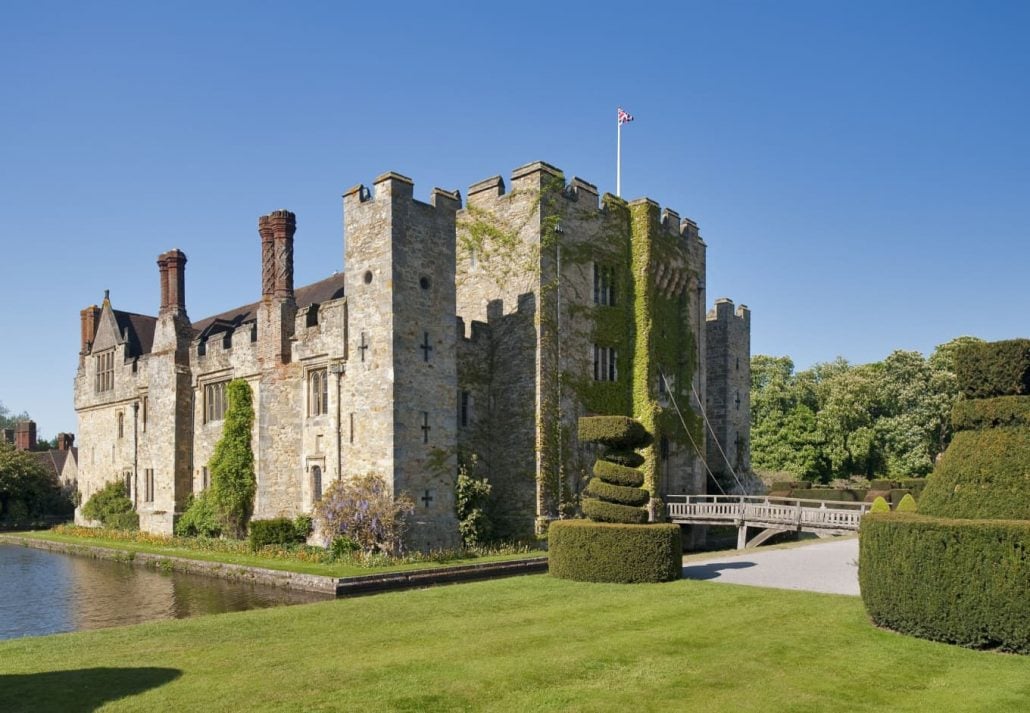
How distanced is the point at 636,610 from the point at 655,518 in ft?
60.1

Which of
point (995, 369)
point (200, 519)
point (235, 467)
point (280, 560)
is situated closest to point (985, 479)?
point (995, 369)

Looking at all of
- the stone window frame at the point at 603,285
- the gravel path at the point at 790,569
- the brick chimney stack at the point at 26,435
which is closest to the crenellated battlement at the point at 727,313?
the stone window frame at the point at 603,285

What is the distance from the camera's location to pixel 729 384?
41688 millimetres

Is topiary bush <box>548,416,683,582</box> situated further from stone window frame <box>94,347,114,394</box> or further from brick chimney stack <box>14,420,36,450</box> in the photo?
brick chimney stack <box>14,420,36,450</box>

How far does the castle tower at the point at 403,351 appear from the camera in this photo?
81.3ft

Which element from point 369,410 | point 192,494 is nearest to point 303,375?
point 369,410

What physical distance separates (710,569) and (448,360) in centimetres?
1114

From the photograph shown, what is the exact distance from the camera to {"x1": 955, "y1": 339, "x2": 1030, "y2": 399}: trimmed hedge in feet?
38.4

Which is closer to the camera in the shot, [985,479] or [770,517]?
[985,479]

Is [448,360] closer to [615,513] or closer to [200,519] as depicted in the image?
[615,513]

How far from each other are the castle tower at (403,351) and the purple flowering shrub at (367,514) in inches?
20.2

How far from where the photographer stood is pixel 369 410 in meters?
25.2

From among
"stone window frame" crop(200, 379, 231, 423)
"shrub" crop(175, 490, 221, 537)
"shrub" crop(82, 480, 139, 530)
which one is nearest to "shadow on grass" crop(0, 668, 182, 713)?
"shrub" crop(175, 490, 221, 537)

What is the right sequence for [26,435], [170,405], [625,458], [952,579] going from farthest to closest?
[26,435] → [170,405] → [625,458] → [952,579]
